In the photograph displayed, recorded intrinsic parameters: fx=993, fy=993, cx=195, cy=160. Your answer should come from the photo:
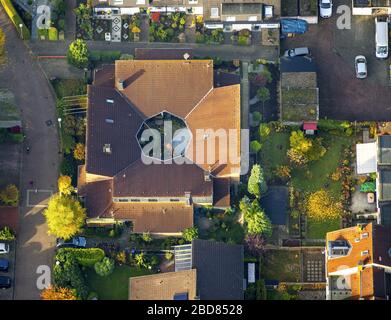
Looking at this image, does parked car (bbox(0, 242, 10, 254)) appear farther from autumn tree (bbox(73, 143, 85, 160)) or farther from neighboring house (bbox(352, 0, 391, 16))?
neighboring house (bbox(352, 0, 391, 16))

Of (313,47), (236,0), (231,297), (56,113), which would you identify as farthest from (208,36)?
(231,297)

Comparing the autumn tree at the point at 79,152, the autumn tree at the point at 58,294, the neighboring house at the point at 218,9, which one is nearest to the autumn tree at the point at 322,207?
the neighboring house at the point at 218,9

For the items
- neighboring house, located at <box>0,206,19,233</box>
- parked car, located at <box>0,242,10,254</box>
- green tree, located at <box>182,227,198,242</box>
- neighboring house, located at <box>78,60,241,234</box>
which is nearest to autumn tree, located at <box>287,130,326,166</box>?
neighboring house, located at <box>78,60,241,234</box>

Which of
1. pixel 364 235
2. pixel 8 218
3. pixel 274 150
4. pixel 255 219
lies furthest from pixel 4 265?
Result: pixel 364 235

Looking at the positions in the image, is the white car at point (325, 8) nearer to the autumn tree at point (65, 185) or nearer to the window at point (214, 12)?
the window at point (214, 12)

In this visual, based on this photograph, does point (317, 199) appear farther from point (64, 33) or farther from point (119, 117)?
point (64, 33)
